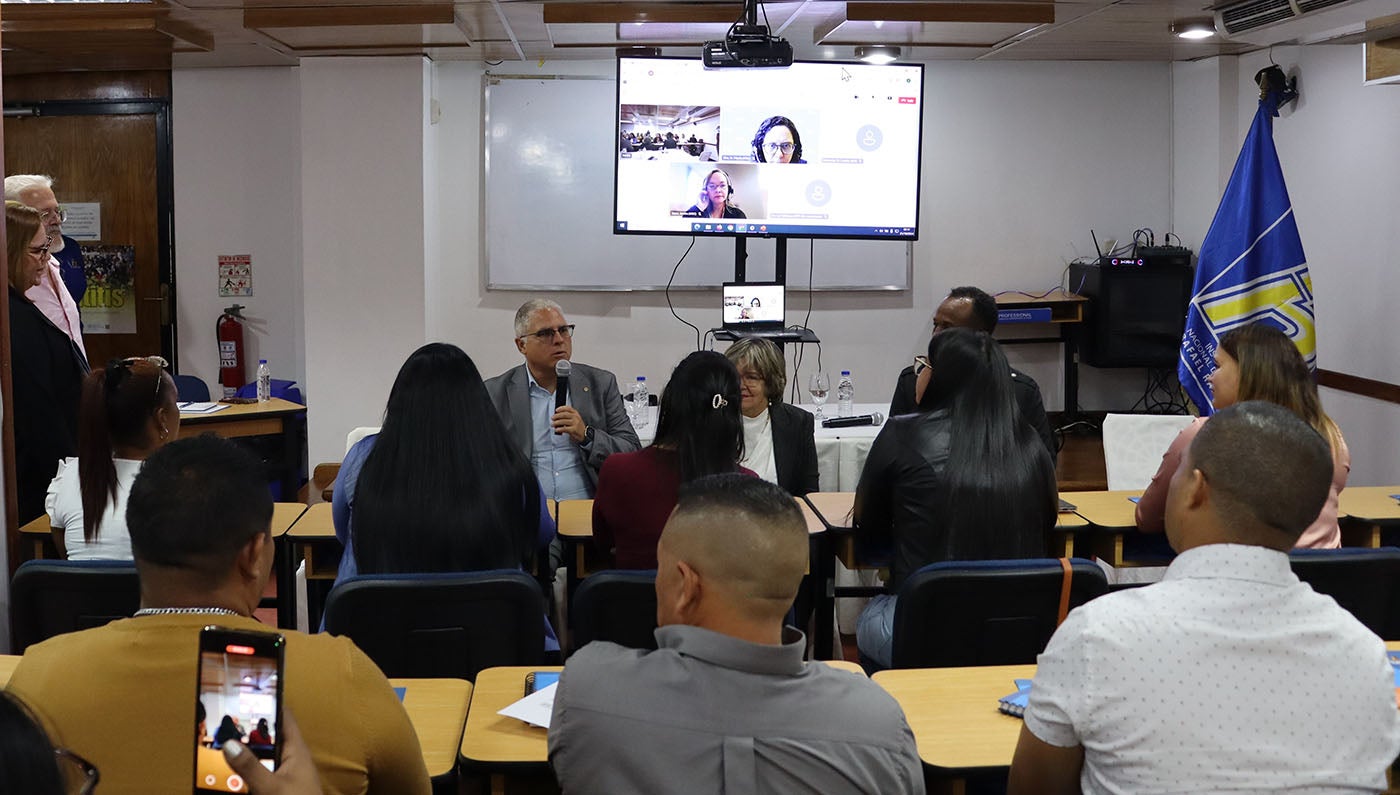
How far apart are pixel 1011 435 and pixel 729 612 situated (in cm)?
171

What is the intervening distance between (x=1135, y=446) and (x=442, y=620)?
3230mm

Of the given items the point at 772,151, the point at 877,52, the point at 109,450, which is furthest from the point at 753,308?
the point at 109,450

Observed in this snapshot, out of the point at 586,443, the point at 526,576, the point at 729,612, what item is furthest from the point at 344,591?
the point at 586,443

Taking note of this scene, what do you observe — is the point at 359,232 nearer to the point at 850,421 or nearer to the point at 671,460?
the point at 850,421

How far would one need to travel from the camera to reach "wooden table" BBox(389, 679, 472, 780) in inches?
88.8

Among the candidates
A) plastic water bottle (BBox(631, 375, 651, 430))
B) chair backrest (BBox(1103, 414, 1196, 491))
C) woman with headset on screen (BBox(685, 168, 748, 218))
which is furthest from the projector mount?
chair backrest (BBox(1103, 414, 1196, 491))

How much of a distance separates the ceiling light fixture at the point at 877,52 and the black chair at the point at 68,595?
18.5 feet

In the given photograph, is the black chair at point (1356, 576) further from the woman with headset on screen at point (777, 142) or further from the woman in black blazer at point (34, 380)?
the woman with headset on screen at point (777, 142)

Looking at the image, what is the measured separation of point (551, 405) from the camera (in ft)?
16.2

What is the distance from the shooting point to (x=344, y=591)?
273cm

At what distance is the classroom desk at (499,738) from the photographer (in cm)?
221

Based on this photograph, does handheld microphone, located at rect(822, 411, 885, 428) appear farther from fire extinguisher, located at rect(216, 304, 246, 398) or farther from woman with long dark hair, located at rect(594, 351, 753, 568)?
fire extinguisher, located at rect(216, 304, 246, 398)

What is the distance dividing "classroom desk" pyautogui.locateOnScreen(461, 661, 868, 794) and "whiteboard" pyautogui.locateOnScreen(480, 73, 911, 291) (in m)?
5.61

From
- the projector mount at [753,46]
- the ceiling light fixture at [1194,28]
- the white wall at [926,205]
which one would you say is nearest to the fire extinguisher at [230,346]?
the white wall at [926,205]
